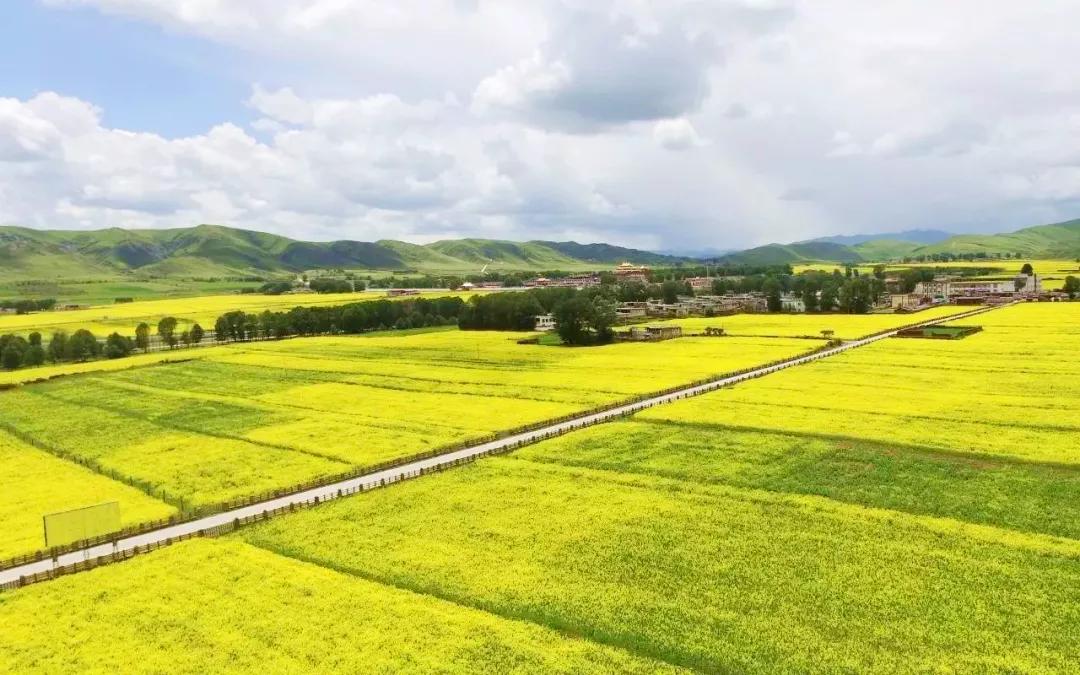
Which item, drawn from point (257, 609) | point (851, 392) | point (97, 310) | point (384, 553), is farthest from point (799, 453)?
point (97, 310)

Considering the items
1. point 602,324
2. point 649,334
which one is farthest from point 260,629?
point 649,334

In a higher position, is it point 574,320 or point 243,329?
→ point 243,329

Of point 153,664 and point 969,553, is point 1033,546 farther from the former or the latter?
point 153,664

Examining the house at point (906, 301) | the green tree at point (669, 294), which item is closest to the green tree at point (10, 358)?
the green tree at point (669, 294)

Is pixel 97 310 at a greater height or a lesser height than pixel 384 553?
greater

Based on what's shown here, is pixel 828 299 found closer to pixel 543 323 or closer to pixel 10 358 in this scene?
pixel 543 323

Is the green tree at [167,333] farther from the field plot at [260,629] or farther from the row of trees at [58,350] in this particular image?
the field plot at [260,629]
